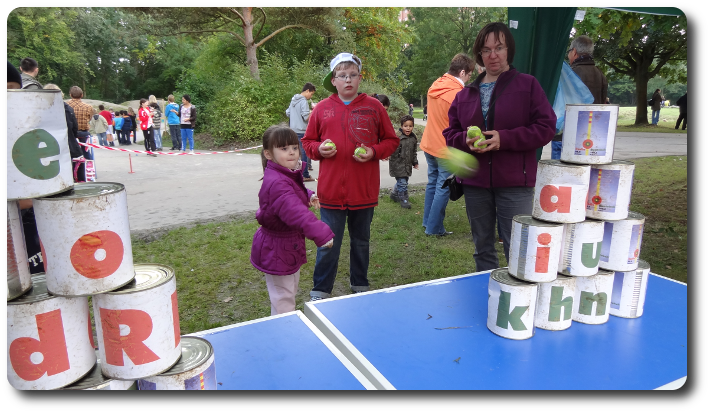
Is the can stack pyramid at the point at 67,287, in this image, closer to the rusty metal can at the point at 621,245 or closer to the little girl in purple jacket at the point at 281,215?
the little girl in purple jacket at the point at 281,215

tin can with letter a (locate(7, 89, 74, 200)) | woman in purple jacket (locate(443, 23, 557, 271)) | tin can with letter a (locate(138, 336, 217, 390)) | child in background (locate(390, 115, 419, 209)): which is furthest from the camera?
child in background (locate(390, 115, 419, 209))

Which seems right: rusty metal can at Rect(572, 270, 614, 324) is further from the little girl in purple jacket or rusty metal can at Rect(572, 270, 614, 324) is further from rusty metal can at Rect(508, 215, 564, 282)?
the little girl in purple jacket

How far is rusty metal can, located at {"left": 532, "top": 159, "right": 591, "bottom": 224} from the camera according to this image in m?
2.05

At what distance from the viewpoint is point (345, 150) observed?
3.30 metres

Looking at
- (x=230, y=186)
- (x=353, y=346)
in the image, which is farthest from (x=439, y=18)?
(x=353, y=346)

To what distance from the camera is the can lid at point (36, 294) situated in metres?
1.32

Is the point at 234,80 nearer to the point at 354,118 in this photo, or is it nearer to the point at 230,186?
the point at 230,186

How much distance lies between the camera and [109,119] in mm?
17656

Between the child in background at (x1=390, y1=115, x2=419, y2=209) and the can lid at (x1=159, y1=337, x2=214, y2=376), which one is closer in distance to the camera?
the can lid at (x1=159, y1=337, x2=214, y2=376)

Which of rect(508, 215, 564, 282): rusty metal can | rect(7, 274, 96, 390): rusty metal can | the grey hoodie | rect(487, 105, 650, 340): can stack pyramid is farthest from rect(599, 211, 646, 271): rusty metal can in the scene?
the grey hoodie

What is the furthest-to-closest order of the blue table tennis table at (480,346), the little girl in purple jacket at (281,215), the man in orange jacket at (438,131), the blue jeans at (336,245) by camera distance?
1. the man in orange jacket at (438,131)
2. the blue jeans at (336,245)
3. the little girl in purple jacket at (281,215)
4. the blue table tennis table at (480,346)

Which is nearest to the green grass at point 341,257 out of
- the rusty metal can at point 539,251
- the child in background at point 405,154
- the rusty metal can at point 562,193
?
the child in background at point 405,154

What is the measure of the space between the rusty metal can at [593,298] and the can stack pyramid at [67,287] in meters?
1.76

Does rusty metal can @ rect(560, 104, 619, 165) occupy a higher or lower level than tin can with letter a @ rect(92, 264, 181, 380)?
higher
